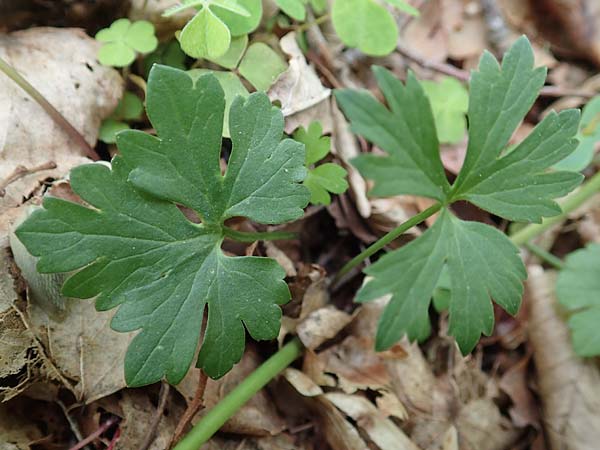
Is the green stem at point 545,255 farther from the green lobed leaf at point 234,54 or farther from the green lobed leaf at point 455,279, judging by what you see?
the green lobed leaf at point 234,54

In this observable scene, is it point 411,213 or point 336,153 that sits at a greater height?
point 336,153

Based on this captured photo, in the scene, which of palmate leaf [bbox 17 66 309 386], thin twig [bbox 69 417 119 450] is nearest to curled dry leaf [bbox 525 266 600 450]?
palmate leaf [bbox 17 66 309 386]

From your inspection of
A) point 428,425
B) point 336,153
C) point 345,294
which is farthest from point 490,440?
point 336,153

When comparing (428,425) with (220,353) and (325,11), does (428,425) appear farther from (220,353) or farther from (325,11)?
(325,11)

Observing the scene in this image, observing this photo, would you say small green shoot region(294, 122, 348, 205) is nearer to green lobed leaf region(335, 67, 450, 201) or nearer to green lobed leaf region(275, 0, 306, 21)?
green lobed leaf region(335, 67, 450, 201)

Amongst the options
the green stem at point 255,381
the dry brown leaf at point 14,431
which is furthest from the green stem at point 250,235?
the dry brown leaf at point 14,431
